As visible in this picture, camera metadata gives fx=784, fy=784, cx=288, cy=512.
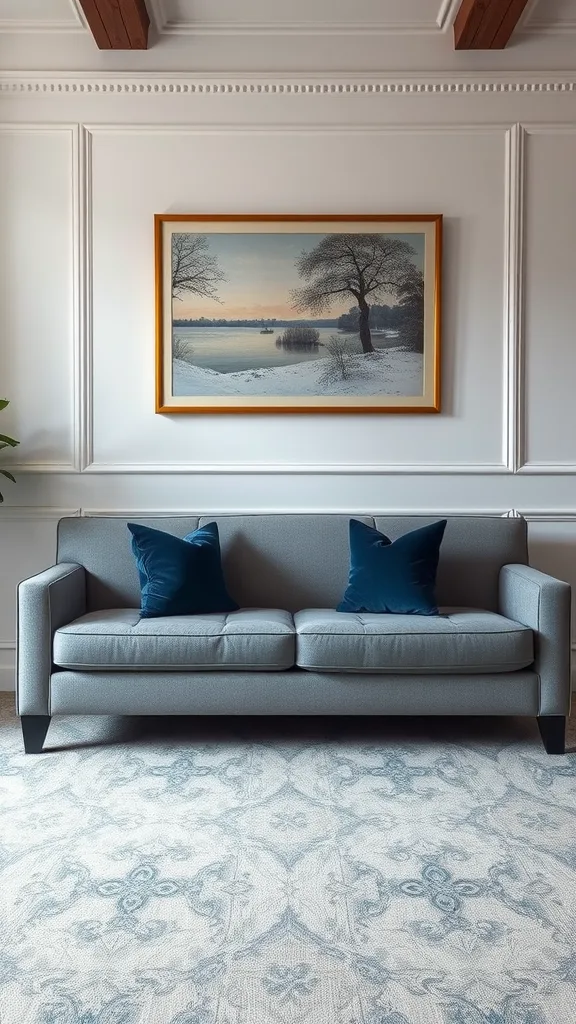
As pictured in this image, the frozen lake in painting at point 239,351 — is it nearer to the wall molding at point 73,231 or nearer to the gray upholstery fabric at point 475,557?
the wall molding at point 73,231

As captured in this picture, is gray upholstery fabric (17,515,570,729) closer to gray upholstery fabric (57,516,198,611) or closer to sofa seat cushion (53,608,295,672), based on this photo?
sofa seat cushion (53,608,295,672)

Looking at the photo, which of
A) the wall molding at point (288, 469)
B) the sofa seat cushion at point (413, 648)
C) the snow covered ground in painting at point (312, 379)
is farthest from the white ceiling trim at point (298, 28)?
the sofa seat cushion at point (413, 648)

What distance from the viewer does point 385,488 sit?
377 cm

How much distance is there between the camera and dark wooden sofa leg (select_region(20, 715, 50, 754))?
2877 millimetres

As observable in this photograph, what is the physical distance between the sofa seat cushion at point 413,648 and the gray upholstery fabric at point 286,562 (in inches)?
23.3

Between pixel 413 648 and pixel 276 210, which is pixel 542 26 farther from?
pixel 413 648

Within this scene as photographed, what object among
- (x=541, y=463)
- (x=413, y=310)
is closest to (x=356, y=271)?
(x=413, y=310)

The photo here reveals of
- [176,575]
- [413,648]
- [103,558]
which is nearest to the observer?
[413,648]

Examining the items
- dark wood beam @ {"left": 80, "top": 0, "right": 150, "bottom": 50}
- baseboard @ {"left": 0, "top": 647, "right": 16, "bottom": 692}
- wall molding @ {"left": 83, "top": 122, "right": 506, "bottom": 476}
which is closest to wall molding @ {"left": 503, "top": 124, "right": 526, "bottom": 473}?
wall molding @ {"left": 83, "top": 122, "right": 506, "bottom": 476}

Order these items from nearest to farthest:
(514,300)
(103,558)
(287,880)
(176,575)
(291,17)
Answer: (287,880) → (176,575) → (103,558) → (291,17) → (514,300)

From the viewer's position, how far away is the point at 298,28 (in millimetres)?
3676

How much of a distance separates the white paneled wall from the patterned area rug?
121 cm

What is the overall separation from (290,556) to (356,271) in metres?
1.40

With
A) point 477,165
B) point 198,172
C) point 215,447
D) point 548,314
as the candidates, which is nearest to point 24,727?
point 215,447
